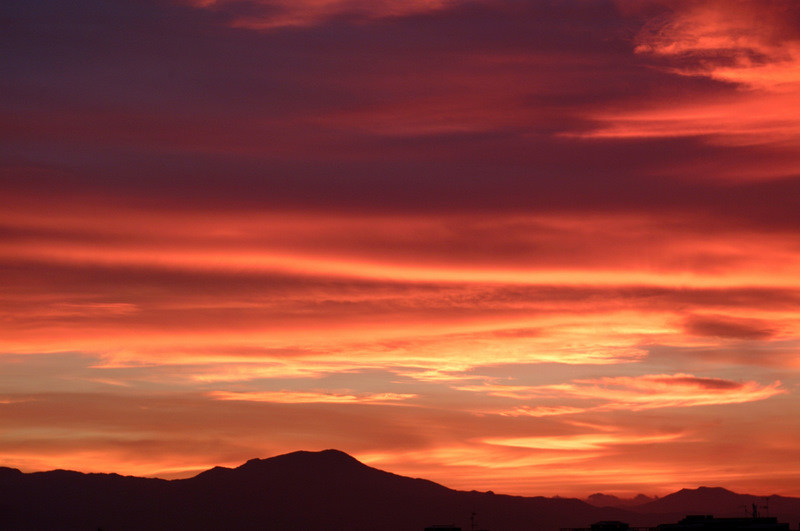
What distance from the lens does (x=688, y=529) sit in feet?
650

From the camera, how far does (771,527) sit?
197000mm

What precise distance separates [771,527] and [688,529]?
14.3m
